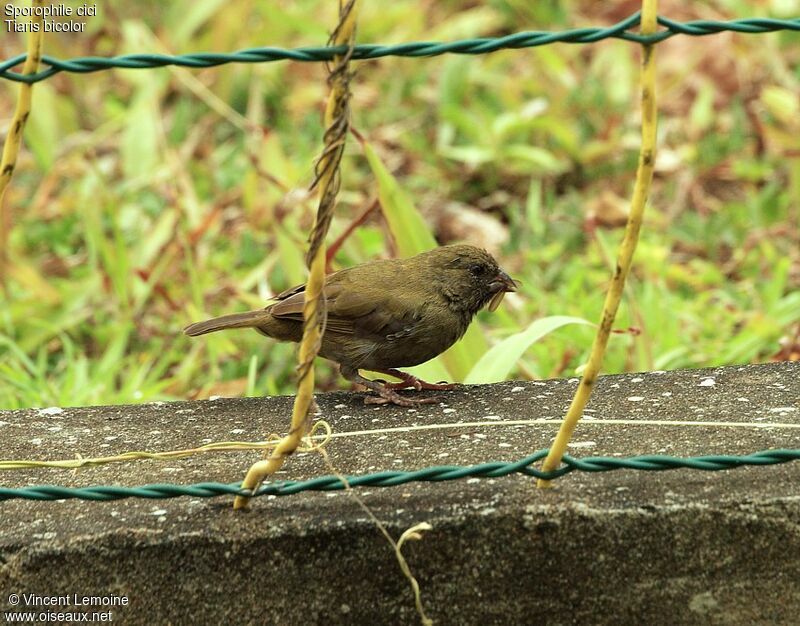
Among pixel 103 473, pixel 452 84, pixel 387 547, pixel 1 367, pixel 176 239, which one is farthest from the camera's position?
pixel 452 84

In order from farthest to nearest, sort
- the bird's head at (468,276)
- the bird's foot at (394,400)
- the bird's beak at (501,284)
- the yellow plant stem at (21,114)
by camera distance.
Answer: the bird's beak at (501,284)
the bird's head at (468,276)
the bird's foot at (394,400)
the yellow plant stem at (21,114)

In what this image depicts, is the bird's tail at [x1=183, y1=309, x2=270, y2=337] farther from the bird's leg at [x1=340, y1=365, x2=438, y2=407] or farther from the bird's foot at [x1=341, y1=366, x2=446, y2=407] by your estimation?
the bird's leg at [x1=340, y1=365, x2=438, y2=407]

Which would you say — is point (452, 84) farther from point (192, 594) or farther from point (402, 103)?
point (192, 594)

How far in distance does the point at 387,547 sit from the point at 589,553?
412 mm

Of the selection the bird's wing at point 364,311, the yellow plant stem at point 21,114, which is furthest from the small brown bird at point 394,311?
the yellow plant stem at point 21,114

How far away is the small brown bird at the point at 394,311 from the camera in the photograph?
3.69 metres

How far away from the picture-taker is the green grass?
5008mm

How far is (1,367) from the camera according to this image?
4.52 meters

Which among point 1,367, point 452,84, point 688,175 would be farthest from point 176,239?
point 688,175

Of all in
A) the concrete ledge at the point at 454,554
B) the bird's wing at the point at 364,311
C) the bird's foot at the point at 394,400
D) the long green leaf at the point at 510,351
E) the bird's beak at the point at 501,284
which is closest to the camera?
the concrete ledge at the point at 454,554

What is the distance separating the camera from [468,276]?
3852 millimetres

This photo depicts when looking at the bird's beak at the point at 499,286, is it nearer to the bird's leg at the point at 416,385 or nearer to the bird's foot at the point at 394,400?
the bird's leg at the point at 416,385

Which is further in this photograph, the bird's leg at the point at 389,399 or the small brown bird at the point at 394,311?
the small brown bird at the point at 394,311

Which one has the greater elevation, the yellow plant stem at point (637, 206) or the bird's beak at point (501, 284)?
the yellow plant stem at point (637, 206)
